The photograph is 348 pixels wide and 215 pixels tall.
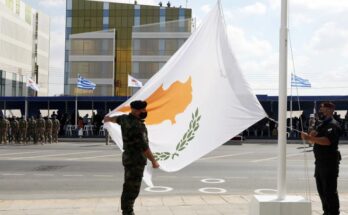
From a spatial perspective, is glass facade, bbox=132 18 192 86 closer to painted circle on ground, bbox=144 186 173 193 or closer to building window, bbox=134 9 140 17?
building window, bbox=134 9 140 17

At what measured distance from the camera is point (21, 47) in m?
95.1

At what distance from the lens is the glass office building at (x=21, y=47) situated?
283ft

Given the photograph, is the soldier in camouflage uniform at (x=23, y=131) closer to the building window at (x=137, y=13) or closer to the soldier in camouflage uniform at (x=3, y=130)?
the soldier in camouflage uniform at (x=3, y=130)

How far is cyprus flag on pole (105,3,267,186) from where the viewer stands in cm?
647

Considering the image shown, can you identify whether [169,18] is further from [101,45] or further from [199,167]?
[199,167]

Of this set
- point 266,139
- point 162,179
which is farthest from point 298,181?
point 266,139

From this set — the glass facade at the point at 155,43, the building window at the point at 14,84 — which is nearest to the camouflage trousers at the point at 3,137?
the glass facade at the point at 155,43

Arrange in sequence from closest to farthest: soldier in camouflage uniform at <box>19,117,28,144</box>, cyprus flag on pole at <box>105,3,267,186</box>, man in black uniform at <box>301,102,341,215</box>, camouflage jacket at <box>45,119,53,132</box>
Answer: cyprus flag on pole at <box>105,3,267,186</box> → man in black uniform at <box>301,102,341,215</box> → soldier in camouflage uniform at <box>19,117,28,144</box> → camouflage jacket at <box>45,119,53,132</box>

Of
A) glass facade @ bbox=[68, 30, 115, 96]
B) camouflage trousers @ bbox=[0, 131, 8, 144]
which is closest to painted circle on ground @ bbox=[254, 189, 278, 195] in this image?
camouflage trousers @ bbox=[0, 131, 8, 144]

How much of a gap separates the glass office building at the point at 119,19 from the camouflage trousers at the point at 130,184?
77.9 m

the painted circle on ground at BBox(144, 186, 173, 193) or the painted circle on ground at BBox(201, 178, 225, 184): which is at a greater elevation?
the painted circle on ground at BBox(201, 178, 225, 184)

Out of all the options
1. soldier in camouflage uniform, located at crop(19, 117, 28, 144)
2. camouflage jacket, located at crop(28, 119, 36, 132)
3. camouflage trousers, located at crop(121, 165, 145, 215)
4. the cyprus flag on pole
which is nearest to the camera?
the cyprus flag on pole

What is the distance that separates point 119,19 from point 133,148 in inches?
3327

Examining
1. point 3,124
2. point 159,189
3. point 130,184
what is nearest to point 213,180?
point 159,189
